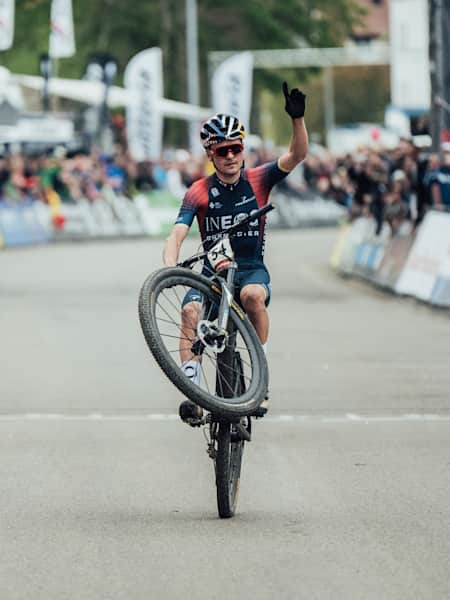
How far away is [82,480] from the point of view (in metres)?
9.50

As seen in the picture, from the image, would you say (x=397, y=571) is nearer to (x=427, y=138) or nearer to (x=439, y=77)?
(x=439, y=77)

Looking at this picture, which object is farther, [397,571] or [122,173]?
[122,173]

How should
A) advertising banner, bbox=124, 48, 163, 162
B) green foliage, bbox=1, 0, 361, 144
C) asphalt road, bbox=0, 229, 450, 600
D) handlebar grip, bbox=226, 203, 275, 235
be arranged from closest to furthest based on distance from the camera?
asphalt road, bbox=0, 229, 450, 600, handlebar grip, bbox=226, 203, 275, 235, advertising banner, bbox=124, 48, 163, 162, green foliage, bbox=1, 0, 361, 144

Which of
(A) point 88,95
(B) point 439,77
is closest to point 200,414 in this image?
(B) point 439,77

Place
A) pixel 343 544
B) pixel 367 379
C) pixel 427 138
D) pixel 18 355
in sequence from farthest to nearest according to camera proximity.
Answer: pixel 427 138, pixel 18 355, pixel 367 379, pixel 343 544

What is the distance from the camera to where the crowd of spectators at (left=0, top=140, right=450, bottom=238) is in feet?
81.9

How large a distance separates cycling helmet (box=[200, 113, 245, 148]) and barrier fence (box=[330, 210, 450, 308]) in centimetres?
1272

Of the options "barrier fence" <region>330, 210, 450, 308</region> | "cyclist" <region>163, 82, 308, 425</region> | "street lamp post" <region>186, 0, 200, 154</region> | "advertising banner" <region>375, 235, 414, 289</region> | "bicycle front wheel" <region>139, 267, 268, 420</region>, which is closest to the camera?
"bicycle front wheel" <region>139, 267, 268, 420</region>

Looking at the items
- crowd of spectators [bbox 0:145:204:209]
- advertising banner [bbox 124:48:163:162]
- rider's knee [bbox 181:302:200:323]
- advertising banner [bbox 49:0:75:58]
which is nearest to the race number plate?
rider's knee [bbox 181:302:200:323]

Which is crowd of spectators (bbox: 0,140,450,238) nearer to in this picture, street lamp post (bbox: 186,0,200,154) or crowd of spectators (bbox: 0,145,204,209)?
crowd of spectators (bbox: 0,145,204,209)

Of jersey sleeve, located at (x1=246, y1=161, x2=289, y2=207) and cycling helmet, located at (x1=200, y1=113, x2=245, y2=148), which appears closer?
cycling helmet, located at (x1=200, y1=113, x2=245, y2=148)

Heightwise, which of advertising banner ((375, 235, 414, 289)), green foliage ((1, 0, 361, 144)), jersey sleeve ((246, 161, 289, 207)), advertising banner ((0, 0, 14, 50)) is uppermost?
green foliage ((1, 0, 361, 144))

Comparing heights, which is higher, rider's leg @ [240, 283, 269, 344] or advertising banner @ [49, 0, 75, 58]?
advertising banner @ [49, 0, 75, 58]

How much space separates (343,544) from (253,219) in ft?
6.22
